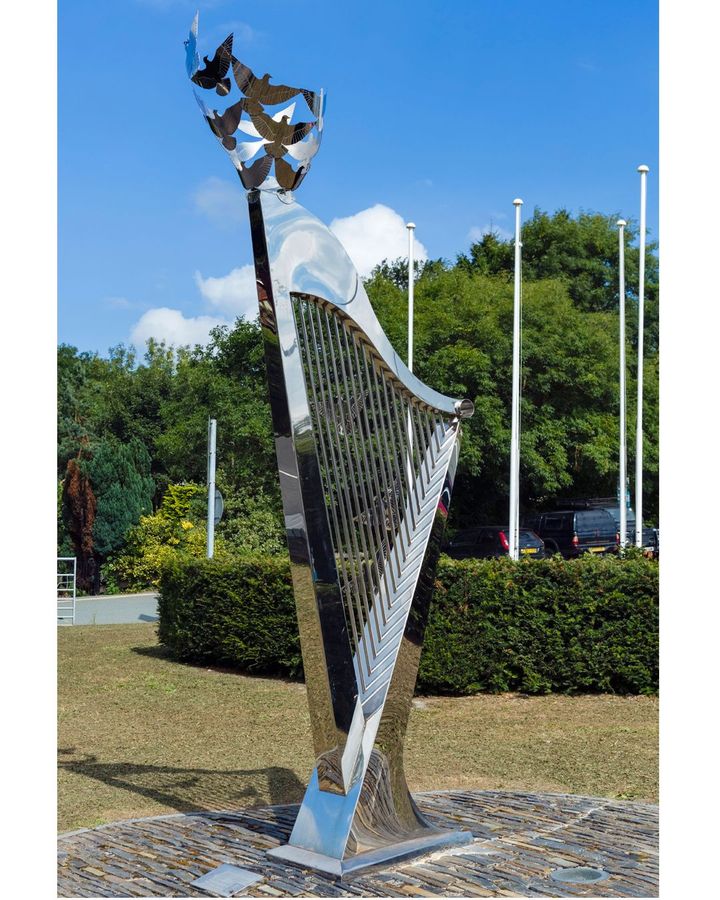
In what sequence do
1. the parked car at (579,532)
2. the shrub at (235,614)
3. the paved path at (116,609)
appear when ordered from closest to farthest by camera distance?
1. the shrub at (235,614)
2. the paved path at (116,609)
3. the parked car at (579,532)

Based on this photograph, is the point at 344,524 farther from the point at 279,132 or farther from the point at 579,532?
the point at 579,532

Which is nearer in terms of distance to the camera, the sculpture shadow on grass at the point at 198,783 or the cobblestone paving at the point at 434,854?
the cobblestone paving at the point at 434,854

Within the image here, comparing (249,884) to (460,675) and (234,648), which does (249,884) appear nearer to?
(460,675)

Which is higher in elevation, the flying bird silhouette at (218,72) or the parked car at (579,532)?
the flying bird silhouette at (218,72)

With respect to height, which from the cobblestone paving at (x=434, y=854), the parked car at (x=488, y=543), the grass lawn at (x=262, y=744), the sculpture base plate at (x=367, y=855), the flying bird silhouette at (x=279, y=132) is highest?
the flying bird silhouette at (x=279, y=132)

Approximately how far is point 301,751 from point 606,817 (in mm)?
2597

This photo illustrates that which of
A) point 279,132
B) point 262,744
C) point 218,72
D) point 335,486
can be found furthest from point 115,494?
point 218,72

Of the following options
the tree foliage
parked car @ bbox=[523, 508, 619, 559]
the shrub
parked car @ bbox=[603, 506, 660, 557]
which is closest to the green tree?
the tree foliage

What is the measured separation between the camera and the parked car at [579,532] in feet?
63.3

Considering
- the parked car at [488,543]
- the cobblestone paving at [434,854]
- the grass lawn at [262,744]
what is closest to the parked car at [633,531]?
the parked car at [488,543]

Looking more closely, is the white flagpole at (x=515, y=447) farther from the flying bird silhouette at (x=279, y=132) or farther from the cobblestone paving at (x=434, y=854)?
the flying bird silhouette at (x=279, y=132)

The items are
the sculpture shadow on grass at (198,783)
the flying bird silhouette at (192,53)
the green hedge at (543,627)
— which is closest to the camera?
the flying bird silhouette at (192,53)

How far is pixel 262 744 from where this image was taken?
7086 millimetres

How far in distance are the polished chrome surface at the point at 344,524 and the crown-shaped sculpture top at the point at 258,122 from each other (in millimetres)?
110
